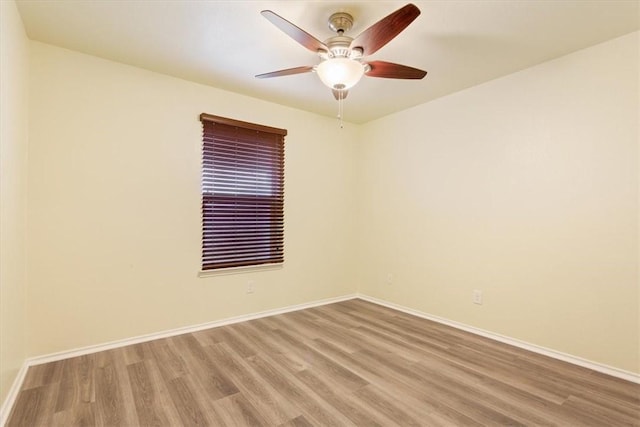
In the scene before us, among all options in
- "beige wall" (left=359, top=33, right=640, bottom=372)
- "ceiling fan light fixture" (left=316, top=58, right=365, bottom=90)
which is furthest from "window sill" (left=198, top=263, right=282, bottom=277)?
"ceiling fan light fixture" (left=316, top=58, right=365, bottom=90)

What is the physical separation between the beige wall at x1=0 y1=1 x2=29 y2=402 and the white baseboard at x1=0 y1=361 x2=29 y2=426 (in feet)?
0.16

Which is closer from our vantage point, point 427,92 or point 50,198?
point 50,198

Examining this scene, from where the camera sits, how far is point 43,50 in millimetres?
2389

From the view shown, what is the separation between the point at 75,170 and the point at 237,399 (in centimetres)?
214

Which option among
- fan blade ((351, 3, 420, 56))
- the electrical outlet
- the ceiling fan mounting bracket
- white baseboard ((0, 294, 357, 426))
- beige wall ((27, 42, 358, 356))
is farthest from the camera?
the electrical outlet

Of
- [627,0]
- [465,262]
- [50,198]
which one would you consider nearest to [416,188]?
[465,262]

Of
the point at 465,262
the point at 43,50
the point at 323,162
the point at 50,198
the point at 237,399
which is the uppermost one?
the point at 43,50

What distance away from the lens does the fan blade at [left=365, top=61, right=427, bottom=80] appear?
80.6 inches

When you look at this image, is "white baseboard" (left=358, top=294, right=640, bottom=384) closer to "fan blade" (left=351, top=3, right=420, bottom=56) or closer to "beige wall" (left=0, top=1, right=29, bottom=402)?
"fan blade" (left=351, top=3, right=420, bottom=56)

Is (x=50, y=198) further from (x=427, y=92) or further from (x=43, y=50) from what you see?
(x=427, y=92)

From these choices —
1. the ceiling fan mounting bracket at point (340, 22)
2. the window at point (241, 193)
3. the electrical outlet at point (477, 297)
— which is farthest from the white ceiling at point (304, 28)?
the electrical outlet at point (477, 297)

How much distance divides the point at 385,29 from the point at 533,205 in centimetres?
197

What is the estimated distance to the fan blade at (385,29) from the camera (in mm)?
1503

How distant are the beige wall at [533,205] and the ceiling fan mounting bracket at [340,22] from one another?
1.67m
